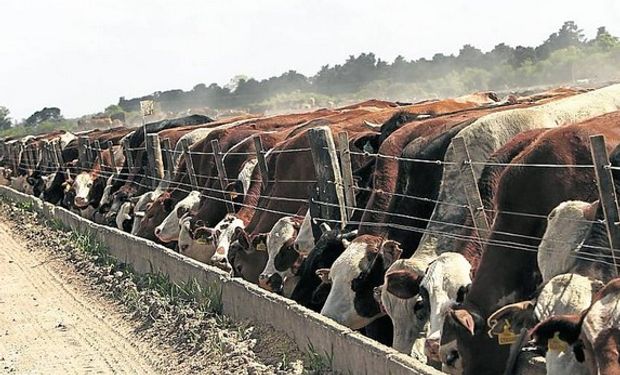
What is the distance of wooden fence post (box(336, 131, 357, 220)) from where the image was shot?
9.90m

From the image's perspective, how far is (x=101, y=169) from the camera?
2255 cm

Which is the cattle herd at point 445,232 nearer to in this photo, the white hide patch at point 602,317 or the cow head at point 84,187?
the white hide patch at point 602,317

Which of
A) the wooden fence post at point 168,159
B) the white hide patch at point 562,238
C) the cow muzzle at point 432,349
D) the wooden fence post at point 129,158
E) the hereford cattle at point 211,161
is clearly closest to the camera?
the white hide patch at point 562,238

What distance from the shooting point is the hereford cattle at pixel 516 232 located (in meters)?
6.54

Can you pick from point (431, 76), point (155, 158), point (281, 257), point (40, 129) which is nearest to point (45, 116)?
point (40, 129)

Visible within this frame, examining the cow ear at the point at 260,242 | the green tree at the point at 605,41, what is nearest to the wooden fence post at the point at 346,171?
the cow ear at the point at 260,242

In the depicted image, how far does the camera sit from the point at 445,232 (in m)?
7.99

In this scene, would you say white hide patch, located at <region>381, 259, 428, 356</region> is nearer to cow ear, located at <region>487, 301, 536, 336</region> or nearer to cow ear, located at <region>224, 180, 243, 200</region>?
cow ear, located at <region>487, 301, 536, 336</region>

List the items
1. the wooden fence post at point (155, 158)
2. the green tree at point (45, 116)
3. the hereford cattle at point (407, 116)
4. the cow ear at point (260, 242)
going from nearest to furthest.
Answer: the hereford cattle at point (407, 116), the cow ear at point (260, 242), the wooden fence post at point (155, 158), the green tree at point (45, 116)

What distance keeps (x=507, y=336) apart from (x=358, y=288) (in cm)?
246

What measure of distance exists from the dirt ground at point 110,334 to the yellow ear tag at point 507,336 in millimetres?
1978

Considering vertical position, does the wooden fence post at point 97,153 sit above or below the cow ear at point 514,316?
below

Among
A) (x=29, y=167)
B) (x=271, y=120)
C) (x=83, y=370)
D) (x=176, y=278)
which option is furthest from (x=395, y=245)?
(x=29, y=167)

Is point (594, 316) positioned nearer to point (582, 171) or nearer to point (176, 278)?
point (582, 171)
